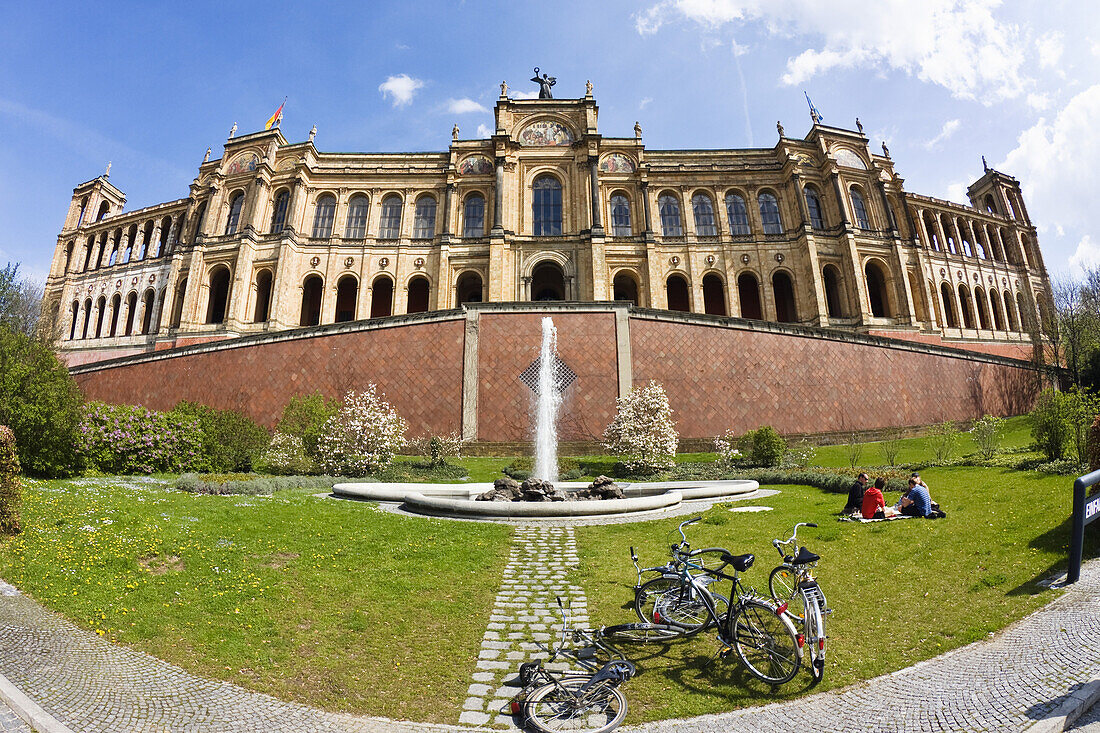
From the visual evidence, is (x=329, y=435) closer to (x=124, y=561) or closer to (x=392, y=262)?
(x=124, y=561)

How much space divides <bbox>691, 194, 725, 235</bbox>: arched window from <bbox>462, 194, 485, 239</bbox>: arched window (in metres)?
16.2

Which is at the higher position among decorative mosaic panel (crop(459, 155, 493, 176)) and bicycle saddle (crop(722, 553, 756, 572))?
decorative mosaic panel (crop(459, 155, 493, 176))

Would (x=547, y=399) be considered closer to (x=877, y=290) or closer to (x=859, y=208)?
(x=877, y=290)

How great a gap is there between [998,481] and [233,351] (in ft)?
90.7

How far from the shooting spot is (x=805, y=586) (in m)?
4.04

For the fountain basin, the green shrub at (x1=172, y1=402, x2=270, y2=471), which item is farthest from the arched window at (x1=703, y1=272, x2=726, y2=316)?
the green shrub at (x1=172, y1=402, x2=270, y2=471)

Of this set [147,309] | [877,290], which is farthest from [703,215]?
[147,309]

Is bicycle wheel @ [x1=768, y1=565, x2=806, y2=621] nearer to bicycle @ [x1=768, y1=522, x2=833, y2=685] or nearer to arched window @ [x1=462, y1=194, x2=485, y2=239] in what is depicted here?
bicycle @ [x1=768, y1=522, x2=833, y2=685]

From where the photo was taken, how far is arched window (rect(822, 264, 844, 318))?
36.3m

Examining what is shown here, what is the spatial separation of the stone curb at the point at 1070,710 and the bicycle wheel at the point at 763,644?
1397 millimetres

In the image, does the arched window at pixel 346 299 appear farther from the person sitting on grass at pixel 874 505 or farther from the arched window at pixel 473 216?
the person sitting on grass at pixel 874 505

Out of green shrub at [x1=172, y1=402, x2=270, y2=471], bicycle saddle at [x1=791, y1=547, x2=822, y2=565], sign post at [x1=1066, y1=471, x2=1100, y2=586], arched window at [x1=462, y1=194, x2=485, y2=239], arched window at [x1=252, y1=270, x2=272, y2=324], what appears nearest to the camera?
bicycle saddle at [x1=791, y1=547, x2=822, y2=565]

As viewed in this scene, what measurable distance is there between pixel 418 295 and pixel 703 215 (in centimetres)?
2269

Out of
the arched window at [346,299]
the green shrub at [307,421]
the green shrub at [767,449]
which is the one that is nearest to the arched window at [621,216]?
the arched window at [346,299]
